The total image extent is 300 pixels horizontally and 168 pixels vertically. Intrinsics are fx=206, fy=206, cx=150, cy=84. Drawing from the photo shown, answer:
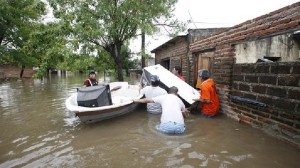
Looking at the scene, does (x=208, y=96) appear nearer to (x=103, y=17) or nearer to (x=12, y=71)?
(x=103, y=17)

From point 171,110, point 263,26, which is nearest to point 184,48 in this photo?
point 263,26

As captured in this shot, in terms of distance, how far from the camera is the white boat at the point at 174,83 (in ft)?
21.5

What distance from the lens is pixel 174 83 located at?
7293 millimetres

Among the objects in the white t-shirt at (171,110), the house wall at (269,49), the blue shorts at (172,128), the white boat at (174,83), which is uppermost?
the house wall at (269,49)

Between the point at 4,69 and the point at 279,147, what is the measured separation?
113 feet

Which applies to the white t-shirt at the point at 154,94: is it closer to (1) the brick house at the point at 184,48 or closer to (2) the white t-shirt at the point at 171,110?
(2) the white t-shirt at the point at 171,110

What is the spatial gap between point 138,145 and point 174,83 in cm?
347

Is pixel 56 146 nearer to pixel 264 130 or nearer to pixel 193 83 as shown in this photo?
pixel 264 130

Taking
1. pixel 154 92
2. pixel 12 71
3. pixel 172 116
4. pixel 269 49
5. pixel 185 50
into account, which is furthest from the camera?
pixel 12 71

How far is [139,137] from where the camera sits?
4730 millimetres

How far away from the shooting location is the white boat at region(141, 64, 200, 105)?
258 inches

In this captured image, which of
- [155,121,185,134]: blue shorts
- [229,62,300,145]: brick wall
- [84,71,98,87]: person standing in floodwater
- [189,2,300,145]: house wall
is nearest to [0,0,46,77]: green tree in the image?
[84,71,98,87]: person standing in floodwater

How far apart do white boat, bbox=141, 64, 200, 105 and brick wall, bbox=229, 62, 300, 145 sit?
1374 mm

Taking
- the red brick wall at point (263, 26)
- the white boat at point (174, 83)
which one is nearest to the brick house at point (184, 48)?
the white boat at point (174, 83)
